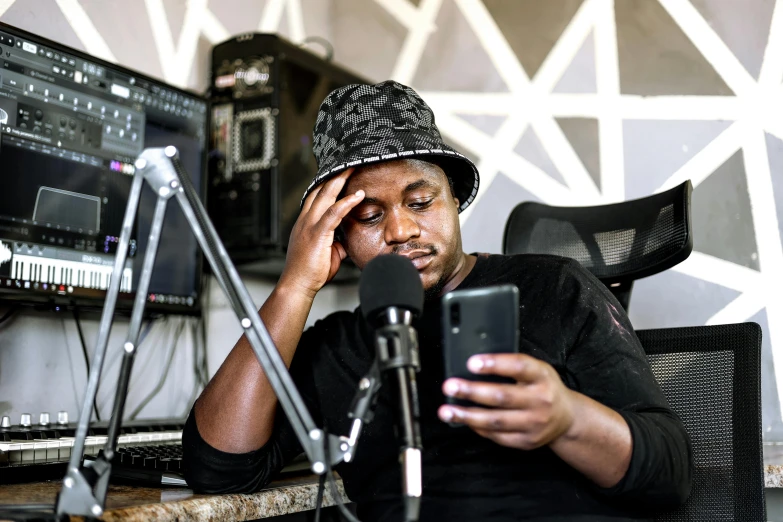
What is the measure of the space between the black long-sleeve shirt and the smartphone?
1.16 ft

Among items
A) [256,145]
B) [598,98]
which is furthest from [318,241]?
[598,98]

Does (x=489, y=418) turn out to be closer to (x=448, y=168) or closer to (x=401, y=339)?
(x=401, y=339)

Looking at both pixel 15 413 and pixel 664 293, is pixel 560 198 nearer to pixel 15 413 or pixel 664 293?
pixel 664 293

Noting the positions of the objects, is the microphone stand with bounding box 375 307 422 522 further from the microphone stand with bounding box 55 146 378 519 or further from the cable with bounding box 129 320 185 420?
the cable with bounding box 129 320 185 420

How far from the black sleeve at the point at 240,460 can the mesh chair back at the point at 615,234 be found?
61cm

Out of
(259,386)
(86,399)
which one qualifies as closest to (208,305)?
(259,386)

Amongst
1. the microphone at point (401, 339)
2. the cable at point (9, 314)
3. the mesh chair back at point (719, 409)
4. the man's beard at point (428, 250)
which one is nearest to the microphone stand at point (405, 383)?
the microphone at point (401, 339)

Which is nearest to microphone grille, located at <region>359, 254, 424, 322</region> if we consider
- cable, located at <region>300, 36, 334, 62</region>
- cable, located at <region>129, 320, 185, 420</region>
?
cable, located at <region>129, 320, 185, 420</region>

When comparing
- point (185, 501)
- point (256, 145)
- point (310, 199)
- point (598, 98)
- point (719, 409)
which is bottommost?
point (185, 501)

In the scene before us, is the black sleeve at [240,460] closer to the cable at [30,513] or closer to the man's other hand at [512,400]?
the cable at [30,513]

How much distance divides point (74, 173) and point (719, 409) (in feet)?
4.47

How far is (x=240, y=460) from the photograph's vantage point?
1259 millimetres

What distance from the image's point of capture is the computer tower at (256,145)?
2.17 meters

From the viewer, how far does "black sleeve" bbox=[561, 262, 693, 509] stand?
1040 millimetres
